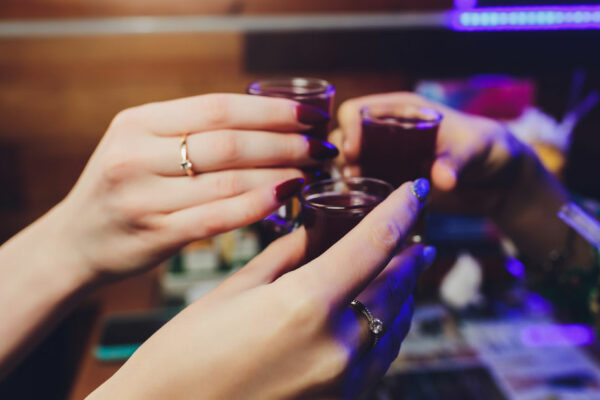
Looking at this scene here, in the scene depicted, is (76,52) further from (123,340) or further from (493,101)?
(493,101)

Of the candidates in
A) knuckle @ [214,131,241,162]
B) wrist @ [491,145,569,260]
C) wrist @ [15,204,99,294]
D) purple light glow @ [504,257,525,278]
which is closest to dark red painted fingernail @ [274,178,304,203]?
knuckle @ [214,131,241,162]

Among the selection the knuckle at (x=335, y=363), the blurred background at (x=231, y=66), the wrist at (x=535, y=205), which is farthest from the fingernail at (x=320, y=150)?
the blurred background at (x=231, y=66)

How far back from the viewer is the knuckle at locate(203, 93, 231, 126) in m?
0.95

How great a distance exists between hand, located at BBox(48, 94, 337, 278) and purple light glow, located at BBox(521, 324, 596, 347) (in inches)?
53.5

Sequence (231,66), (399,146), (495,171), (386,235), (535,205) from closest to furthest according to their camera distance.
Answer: (386,235)
(399,146)
(495,171)
(535,205)
(231,66)

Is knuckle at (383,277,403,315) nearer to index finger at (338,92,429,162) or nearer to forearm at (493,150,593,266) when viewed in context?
index finger at (338,92,429,162)

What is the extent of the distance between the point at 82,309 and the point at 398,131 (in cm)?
206

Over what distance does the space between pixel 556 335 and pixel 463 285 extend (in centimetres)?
40

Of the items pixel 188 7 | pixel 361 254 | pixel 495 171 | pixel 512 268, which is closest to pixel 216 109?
pixel 361 254

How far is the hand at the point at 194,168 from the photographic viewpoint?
3.11 feet

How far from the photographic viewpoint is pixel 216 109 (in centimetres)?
95

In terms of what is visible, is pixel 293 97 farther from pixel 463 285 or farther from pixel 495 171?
pixel 463 285

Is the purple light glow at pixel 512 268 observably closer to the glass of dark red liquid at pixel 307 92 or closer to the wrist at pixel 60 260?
the glass of dark red liquid at pixel 307 92

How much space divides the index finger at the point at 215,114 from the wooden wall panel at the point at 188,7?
1.45 m
